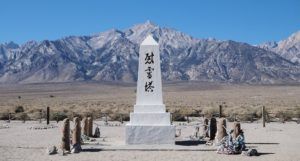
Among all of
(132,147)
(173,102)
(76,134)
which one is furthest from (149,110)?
(173,102)

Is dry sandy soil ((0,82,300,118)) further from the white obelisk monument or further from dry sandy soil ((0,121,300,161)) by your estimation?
the white obelisk monument

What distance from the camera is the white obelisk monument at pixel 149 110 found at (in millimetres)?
21297

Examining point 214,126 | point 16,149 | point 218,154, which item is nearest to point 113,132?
point 214,126

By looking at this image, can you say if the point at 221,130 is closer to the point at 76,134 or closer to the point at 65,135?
the point at 76,134

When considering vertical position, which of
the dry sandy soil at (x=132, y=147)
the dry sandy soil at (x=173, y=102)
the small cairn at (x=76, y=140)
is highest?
the dry sandy soil at (x=173, y=102)

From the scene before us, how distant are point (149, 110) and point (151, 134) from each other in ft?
3.03

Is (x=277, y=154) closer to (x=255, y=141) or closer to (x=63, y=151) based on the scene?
(x=255, y=141)

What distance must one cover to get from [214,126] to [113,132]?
6747 mm

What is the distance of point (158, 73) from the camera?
21.8 meters

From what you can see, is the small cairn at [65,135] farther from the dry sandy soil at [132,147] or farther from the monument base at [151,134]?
the monument base at [151,134]

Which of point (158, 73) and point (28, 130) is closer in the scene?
point (158, 73)

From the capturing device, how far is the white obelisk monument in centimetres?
2130

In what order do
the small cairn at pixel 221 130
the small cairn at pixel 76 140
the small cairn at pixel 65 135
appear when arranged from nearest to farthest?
the small cairn at pixel 65 135 < the small cairn at pixel 76 140 < the small cairn at pixel 221 130

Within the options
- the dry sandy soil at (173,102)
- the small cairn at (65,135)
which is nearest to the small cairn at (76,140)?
the small cairn at (65,135)
